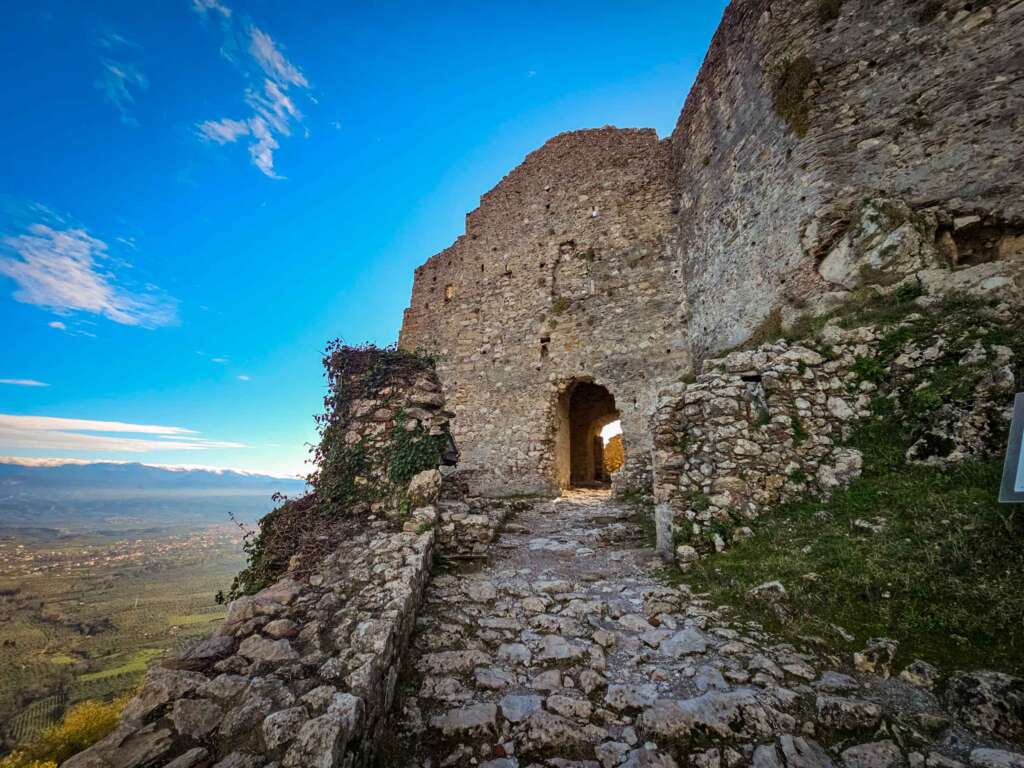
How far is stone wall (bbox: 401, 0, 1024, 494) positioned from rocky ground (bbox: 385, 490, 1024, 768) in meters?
5.11

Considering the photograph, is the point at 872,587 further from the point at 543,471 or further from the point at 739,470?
the point at 543,471

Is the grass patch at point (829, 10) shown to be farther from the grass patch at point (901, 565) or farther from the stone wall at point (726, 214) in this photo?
the grass patch at point (901, 565)

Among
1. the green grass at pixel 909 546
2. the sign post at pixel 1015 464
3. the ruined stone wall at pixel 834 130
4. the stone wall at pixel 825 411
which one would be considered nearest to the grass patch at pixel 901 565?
the green grass at pixel 909 546

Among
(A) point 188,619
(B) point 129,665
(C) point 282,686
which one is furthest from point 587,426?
(A) point 188,619

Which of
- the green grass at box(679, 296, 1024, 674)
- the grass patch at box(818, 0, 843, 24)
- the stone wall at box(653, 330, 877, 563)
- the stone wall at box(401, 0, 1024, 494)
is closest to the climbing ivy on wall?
the stone wall at box(653, 330, 877, 563)

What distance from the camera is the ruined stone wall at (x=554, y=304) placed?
1209 cm

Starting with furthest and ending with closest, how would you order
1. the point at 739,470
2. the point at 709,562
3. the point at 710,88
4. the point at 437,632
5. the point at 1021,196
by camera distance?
the point at 710,88 < the point at 1021,196 < the point at 739,470 < the point at 709,562 < the point at 437,632

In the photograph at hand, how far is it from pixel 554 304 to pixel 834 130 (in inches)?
309

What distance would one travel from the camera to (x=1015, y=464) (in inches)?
102

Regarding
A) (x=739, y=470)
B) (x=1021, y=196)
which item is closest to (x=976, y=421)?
(x=739, y=470)

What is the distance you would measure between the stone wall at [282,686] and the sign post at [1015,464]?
4179 mm

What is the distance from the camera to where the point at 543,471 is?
12375mm

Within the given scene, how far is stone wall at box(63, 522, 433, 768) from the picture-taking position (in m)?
2.02

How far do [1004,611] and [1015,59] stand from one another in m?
8.36
